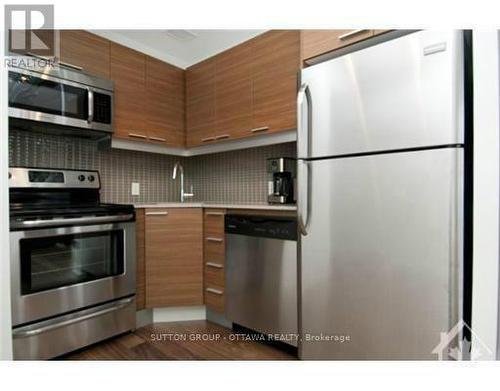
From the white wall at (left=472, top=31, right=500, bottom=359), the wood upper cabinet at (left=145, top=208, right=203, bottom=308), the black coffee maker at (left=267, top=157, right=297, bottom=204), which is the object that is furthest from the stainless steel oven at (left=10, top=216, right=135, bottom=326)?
the white wall at (left=472, top=31, right=500, bottom=359)

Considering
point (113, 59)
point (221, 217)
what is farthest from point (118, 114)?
point (221, 217)

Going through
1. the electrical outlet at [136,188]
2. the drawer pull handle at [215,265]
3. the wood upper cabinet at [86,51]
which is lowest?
the drawer pull handle at [215,265]

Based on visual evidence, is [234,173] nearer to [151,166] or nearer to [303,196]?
[151,166]

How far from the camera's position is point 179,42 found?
87.6 inches

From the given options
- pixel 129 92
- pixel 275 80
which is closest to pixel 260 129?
pixel 275 80

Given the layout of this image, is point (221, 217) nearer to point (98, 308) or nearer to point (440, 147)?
point (98, 308)

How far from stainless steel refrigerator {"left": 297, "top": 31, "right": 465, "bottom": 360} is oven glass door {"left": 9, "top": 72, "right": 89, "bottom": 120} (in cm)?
146

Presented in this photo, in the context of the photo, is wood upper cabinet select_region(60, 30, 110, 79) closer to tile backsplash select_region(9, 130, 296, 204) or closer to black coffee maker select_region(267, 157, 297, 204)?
tile backsplash select_region(9, 130, 296, 204)

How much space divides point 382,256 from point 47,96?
2.08 m

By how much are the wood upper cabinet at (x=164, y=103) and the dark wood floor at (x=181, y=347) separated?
1.47 metres
